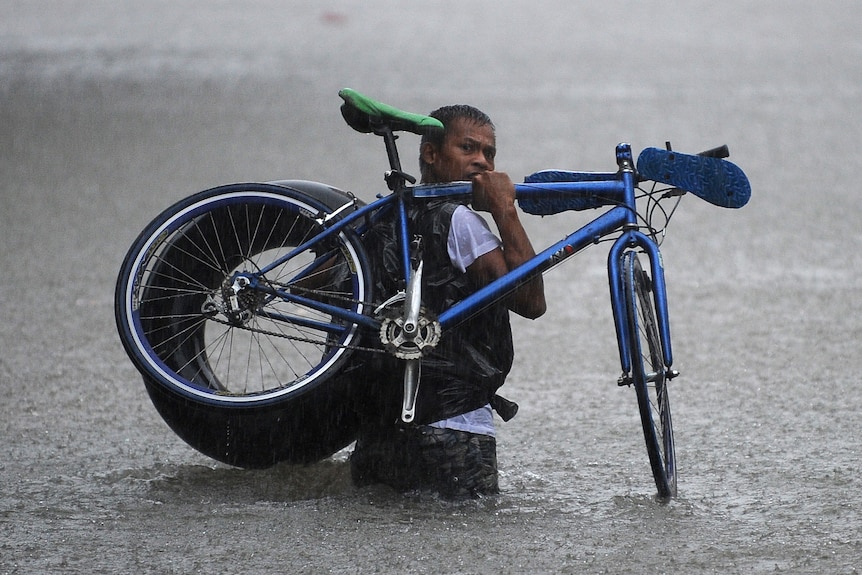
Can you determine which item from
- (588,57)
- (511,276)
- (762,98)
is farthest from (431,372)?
(588,57)

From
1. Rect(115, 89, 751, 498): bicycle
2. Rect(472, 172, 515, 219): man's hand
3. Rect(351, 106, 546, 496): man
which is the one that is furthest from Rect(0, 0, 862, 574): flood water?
Rect(472, 172, 515, 219): man's hand

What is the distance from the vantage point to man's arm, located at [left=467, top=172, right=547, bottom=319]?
14.6ft

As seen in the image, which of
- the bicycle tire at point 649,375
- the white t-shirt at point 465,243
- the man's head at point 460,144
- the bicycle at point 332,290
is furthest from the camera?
the man's head at point 460,144

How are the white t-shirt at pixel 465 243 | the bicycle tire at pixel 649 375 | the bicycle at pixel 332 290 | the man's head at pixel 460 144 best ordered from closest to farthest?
the bicycle tire at pixel 649 375
the bicycle at pixel 332 290
the white t-shirt at pixel 465 243
the man's head at pixel 460 144

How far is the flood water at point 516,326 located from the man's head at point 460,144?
1.06 meters

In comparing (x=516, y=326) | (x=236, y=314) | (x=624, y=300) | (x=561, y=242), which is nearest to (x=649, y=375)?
(x=624, y=300)

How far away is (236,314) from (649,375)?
1311 mm

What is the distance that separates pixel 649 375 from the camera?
4.53m

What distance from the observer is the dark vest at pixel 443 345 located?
4602 mm

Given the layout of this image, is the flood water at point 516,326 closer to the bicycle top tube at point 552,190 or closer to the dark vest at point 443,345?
the dark vest at point 443,345

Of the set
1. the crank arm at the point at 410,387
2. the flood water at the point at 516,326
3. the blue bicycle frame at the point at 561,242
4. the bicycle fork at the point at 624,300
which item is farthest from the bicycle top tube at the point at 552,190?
the flood water at the point at 516,326

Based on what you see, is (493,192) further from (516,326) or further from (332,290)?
(516,326)

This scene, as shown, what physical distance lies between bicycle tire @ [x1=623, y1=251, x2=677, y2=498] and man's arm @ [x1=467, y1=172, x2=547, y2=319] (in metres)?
0.30

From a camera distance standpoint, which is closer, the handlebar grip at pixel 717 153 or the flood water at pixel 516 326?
the flood water at pixel 516 326
